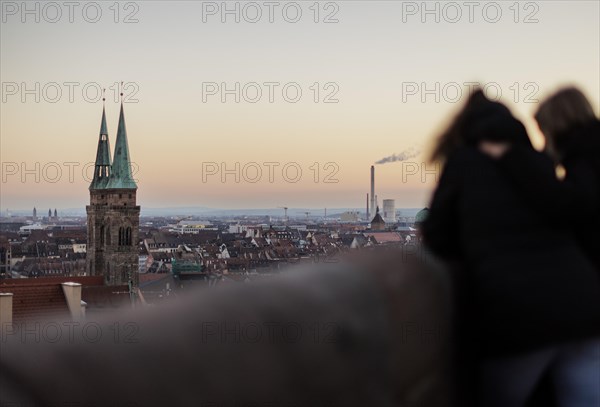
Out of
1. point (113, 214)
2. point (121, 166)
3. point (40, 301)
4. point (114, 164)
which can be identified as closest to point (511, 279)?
point (40, 301)

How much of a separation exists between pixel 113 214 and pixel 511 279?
4418 cm

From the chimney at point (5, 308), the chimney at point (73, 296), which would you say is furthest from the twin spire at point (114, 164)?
the chimney at point (5, 308)

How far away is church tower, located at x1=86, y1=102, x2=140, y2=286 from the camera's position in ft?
141

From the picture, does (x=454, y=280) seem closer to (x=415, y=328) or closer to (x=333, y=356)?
(x=415, y=328)

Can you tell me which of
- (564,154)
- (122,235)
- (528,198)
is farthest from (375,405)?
(122,235)

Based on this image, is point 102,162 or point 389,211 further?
point 389,211

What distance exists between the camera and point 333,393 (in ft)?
3.84

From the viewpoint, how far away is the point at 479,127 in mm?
1630

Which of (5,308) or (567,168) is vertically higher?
(567,168)

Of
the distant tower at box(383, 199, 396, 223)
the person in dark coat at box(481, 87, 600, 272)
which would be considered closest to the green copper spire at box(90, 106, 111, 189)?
the person in dark coat at box(481, 87, 600, 272)

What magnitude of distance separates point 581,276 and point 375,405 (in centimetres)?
55

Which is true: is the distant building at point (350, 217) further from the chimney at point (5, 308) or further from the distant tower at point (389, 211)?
the chimney at point (5, 308)

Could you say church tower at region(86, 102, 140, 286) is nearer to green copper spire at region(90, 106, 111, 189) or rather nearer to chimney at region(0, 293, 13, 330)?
green copper spire at region(90, 106, 111, 189)

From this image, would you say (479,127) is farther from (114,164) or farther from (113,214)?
(114,164)
